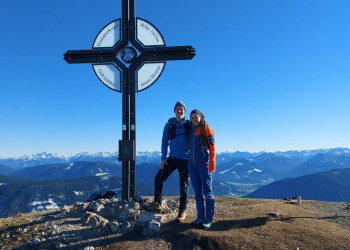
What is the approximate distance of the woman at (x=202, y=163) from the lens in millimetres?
6235

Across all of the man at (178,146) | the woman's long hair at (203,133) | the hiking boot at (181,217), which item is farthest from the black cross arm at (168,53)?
the hiking boot at (181,217)

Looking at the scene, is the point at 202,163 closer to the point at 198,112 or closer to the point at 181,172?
the point at 181,172

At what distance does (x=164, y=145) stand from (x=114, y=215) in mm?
2995

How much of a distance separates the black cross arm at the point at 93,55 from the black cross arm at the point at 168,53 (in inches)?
52.4

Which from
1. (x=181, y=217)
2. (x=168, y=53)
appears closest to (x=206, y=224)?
(x=181, y=217)

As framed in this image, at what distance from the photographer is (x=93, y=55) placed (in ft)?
30.6

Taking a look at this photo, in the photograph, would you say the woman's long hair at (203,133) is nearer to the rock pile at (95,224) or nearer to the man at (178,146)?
the man at (178,146)

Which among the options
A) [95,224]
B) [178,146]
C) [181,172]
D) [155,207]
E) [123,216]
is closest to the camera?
[95,224]

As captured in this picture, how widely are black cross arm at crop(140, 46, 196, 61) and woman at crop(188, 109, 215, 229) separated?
12.5ft

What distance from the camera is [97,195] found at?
972 cm

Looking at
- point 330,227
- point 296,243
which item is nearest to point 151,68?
point 296,243

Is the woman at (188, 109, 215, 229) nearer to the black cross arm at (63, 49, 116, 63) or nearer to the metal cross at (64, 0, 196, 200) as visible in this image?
the metal cross at (64, 0, 196, 200)

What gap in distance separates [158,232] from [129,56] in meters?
6.72

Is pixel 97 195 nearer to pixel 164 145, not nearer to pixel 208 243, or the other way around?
pixel 164 145
